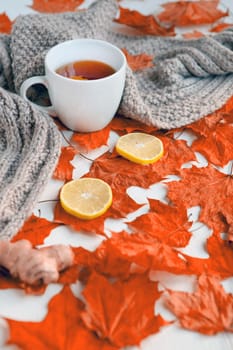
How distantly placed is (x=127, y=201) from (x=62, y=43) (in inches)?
10.8

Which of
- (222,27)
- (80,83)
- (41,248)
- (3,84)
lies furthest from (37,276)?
(222,27)

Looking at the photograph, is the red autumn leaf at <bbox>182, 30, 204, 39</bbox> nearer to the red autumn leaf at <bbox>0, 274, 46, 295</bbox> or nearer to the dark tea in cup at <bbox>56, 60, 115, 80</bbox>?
the dark tea in cup at <bbox>56, 60, 115, 80</bbox>

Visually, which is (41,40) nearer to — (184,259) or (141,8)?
(141,8)

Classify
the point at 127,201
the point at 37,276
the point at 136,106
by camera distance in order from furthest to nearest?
the point at 136,106 → the point at 127,201 → the point at 37,276

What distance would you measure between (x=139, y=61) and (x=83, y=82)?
0.23 metres

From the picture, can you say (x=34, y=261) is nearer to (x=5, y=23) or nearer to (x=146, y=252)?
(x=146, y=252)

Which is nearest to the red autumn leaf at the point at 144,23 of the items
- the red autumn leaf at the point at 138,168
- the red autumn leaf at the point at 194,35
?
the red autumn leaf at the point at 194,35

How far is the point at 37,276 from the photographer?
593 millimetres

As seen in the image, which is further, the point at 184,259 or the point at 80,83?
the point at 80,83

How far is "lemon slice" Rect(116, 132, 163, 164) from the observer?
758 mm

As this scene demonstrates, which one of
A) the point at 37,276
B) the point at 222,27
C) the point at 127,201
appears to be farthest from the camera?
the point at 222,27

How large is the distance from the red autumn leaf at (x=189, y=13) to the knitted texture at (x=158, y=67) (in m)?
0.08

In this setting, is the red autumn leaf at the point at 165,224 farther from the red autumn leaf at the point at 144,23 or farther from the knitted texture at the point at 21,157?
the red autumn leaf at the point at 144,23

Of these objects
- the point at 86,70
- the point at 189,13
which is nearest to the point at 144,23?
the point at 189,13
